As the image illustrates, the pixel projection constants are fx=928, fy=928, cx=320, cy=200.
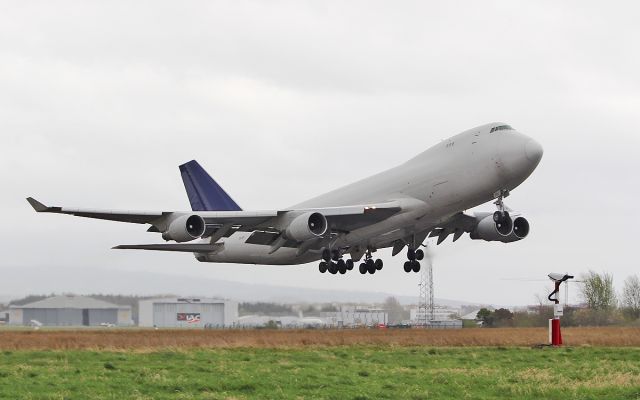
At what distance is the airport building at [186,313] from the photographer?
71.6 metres

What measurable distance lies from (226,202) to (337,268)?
35.5 ft

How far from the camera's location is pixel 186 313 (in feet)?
257

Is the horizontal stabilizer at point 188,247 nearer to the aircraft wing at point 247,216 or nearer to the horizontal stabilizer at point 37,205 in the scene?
the aircraft wing at point 247,216

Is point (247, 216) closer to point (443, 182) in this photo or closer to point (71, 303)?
point (443, 182)

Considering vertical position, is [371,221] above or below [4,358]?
above

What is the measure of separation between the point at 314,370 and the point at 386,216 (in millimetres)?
15907

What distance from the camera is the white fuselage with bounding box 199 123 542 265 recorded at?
123 feet

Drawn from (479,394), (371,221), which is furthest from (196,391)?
(371,221)

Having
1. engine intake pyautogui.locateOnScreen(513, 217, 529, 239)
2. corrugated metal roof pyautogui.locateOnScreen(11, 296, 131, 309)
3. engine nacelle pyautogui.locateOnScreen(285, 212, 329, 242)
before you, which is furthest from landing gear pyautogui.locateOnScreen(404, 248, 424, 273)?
corrugated metal roof pyautogui.locateOnScreen(11, 296, 131, 309)

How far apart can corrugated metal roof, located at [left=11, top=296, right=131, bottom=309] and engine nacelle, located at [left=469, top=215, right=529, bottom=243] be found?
1456 inches

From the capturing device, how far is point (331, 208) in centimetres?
4278

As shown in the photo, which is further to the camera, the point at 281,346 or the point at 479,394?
the point at 281,346

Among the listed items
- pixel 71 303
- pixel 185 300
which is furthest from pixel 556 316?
pixel 71 303

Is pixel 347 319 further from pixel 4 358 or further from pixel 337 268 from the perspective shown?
pixel 4 358
